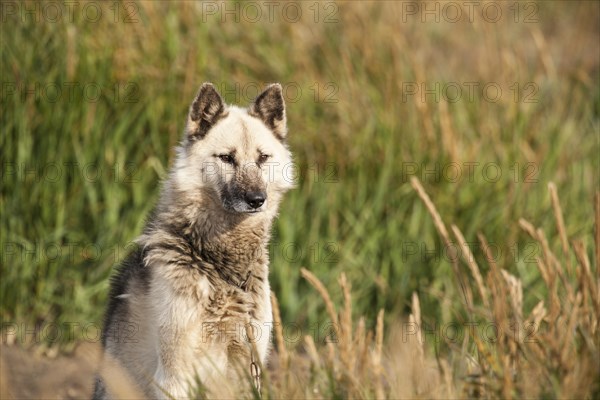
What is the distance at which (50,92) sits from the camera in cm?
686

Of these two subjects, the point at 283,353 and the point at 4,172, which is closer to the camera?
the point at 283,353

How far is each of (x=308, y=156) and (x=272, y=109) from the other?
2.73m

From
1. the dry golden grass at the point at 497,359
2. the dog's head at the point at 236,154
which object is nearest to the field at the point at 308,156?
the dog's head at the point at 236,154

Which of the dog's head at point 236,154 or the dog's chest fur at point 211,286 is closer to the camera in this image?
the dog's chest fur at point 211,286

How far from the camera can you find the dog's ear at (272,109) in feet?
15.5

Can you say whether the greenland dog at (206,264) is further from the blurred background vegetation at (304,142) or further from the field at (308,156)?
the blurred background vegetation at (304,142)

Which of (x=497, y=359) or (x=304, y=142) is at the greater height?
(x=497, y=359)

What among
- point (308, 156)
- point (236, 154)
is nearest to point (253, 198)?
point (236, 154)

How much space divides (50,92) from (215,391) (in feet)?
12.1

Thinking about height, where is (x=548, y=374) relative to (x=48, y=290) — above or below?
above

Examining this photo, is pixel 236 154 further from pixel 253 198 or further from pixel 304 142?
pixel 304 142

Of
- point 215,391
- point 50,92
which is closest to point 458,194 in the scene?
point 50,92

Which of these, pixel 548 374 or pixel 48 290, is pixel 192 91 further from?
pixel 548 374

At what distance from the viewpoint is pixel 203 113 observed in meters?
4.56
